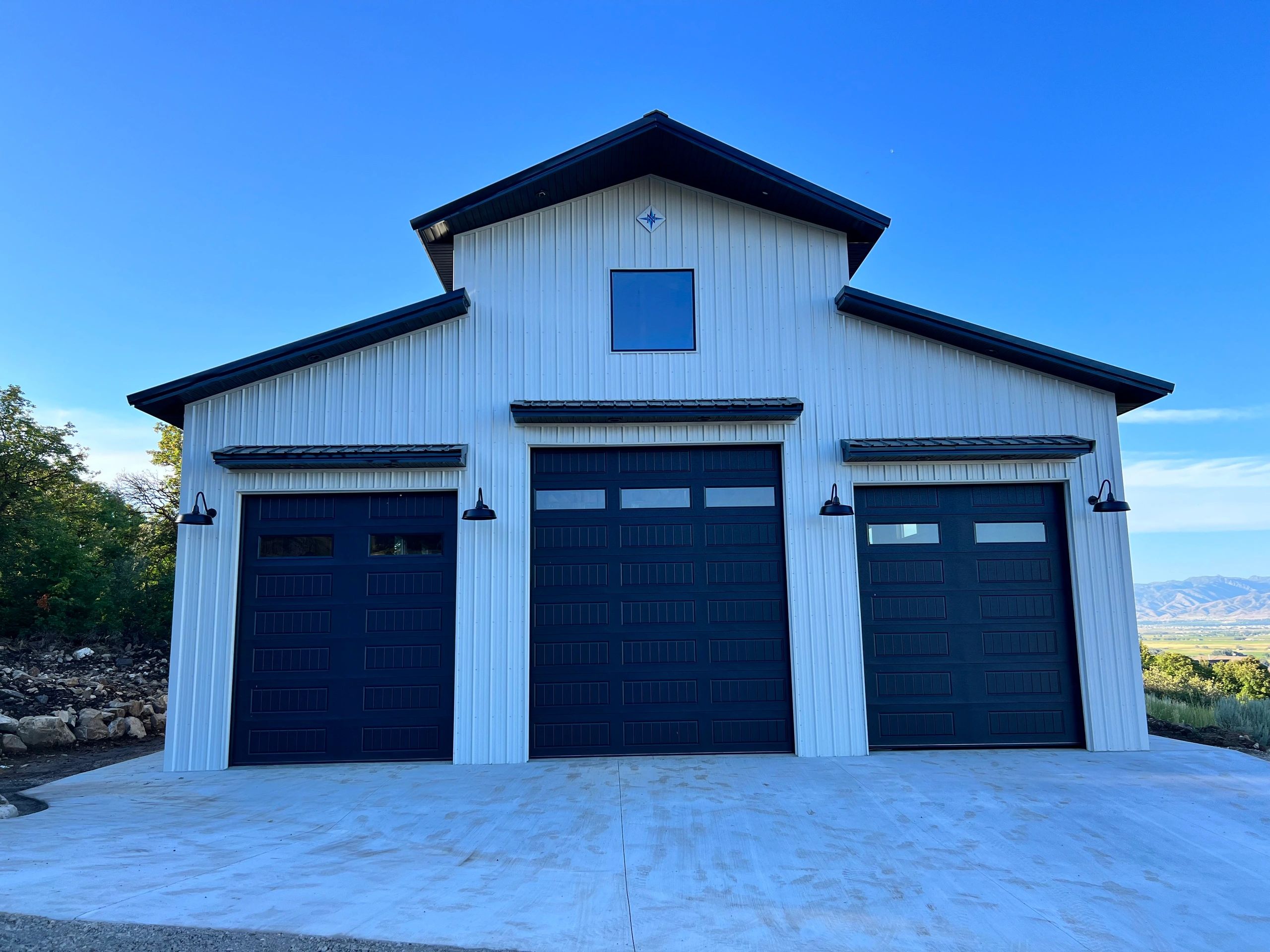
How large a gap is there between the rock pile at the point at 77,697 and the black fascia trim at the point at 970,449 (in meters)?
9.85

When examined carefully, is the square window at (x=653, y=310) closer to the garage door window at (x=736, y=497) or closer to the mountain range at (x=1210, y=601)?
the garage door window at (x=736, y=497)

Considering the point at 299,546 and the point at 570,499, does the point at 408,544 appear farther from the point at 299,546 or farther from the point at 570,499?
the point at 570,499

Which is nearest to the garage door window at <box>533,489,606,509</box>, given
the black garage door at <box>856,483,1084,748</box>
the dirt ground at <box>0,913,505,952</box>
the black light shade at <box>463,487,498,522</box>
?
the black light shade at <box>463,487,498,522</box>

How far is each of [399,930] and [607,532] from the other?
512cm

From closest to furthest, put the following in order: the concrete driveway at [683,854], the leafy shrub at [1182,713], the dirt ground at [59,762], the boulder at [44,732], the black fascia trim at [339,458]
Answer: the concrete driveway at [683,854], the dirt ground at [59,762], the black fascia trim at [339,458], the boulder at [44,732], the leafy shrub at [1182,713]

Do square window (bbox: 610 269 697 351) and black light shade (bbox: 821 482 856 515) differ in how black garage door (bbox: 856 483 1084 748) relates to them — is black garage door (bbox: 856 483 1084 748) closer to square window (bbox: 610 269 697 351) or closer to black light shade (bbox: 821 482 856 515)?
black light shade (bbox: 821 482 856 515)

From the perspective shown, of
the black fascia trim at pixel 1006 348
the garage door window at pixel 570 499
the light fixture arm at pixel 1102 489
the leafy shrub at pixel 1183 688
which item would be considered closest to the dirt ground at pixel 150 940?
the garage door window at pixel 570 499

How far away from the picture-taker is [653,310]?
9102 mm

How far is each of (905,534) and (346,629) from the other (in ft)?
21.3

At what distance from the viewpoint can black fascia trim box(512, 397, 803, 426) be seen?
334 inches

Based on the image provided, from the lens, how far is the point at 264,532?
28.1 feet

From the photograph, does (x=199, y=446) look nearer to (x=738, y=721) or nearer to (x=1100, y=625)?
(x=738, y=721)

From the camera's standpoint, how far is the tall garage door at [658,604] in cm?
839

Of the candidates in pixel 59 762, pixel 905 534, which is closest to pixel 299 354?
pixel 59 762
